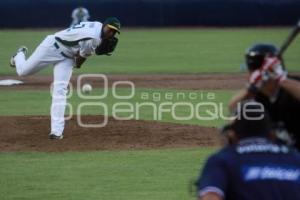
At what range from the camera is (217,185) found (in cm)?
→ 417

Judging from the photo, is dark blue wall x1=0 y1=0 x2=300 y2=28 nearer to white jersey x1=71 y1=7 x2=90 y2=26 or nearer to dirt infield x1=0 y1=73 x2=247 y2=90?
white jersey x1=71 y1=7 x2=90 y2=26

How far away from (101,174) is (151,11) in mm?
30402

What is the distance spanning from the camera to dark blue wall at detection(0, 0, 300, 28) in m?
39.3

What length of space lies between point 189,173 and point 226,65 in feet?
53.8

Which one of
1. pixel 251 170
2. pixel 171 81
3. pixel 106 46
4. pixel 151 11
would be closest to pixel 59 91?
pixel 106 46

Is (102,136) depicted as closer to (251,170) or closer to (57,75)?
(57,75)

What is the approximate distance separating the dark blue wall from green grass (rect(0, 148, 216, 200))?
1118 inches

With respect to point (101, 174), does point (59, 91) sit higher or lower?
higher

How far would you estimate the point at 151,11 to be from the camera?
3984 cm

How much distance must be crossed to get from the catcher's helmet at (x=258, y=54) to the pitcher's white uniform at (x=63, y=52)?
21.7ft

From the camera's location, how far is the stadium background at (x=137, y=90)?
9547mm

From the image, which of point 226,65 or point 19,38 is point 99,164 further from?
point 19,38

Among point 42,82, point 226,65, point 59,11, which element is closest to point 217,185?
point 42,82

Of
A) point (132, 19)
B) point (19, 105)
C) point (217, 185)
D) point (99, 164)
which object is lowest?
point (132, 19)
